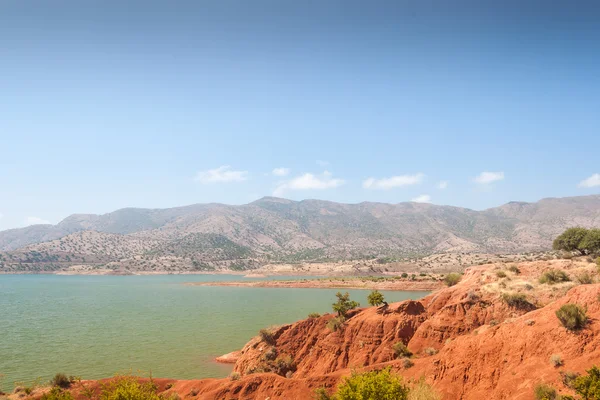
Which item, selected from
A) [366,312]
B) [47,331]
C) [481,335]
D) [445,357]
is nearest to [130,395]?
[445,357]

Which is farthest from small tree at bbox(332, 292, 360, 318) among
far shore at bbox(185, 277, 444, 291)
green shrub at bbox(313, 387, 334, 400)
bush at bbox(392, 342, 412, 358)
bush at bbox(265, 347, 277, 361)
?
far shore at bbox(185, 277, 444, 291)

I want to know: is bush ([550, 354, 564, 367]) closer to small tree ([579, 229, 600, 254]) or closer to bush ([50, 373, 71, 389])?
bush ([50, 373, 71, 389])

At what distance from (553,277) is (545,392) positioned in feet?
63.0

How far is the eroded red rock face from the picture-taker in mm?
20031

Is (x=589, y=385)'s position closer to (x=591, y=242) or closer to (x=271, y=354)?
(x=271, y=354)

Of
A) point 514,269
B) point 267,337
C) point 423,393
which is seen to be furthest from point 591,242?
point 423,393

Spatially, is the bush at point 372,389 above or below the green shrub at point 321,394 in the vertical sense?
above

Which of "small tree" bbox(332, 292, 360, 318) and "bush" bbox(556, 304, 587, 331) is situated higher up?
"bush" bbox(556, 304, 587, 331)

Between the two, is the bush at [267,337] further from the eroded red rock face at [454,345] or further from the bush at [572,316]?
the bush at [572,316]

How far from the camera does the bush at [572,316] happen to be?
20391 mm

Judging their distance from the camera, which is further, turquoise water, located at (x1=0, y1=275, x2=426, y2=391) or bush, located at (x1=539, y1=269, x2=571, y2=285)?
turquoise water, located at (x1=0, y1=275, x2=426, y2=391)

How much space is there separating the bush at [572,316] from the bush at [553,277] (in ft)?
40.4

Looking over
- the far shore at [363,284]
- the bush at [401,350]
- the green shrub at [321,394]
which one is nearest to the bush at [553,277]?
the bush at [401,350]

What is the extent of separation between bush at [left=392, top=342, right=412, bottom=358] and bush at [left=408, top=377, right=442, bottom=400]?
7.04m
